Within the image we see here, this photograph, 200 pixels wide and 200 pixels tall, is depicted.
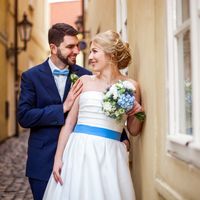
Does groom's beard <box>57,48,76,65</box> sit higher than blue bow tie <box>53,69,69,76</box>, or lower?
higher

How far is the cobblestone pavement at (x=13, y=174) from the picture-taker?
6195mm

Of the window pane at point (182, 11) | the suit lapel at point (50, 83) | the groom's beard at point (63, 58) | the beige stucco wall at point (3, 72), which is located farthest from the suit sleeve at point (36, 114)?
the beige stucco wall at point (3, 72)

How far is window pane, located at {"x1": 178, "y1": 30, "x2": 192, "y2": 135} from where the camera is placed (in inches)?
96.3

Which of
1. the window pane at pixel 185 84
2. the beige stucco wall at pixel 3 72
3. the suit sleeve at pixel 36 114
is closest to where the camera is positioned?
the window pane at pixel 185 84

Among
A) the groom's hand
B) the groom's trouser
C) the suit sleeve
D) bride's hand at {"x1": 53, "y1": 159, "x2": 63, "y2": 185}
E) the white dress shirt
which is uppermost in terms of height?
the white dress shirt

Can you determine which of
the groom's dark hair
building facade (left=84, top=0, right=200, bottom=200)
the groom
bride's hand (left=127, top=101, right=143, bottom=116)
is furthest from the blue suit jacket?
building facade (left=84, top=0, right=200, bottom=200)

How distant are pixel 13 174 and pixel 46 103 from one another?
4.83 meters

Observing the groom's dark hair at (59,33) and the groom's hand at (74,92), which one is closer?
the groom's hand at (74,92)

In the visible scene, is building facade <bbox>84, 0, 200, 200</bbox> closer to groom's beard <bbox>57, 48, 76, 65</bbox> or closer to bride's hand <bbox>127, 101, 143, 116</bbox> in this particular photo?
bride's hand <bbox>127, 101, 143, 116</bbox>

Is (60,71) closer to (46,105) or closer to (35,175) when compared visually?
(46,105)

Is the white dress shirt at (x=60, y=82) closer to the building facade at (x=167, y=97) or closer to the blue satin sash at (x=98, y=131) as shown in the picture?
the blue satin sash at (x=98, y=131)

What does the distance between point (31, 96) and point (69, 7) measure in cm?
2951

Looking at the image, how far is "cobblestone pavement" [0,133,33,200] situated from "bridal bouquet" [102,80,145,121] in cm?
338

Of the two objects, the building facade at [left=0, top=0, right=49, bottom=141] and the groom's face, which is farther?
the building facade at [left=0, top=0, right=49, bottom=141]
